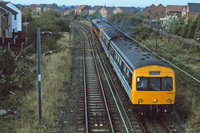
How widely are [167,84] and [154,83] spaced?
604 millimetres

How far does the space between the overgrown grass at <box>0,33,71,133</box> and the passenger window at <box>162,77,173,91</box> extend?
5.36 meters

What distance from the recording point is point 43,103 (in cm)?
1386

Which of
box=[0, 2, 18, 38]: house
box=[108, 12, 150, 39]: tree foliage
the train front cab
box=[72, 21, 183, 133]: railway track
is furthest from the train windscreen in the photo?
box=[0, 2, 18, 38]: house

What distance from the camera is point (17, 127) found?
11.2 meters

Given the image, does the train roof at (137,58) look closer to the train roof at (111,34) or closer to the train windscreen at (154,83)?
the train windscreen at (154,83)

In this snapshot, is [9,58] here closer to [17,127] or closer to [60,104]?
[60,104]

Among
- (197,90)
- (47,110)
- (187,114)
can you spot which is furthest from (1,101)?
(197,90)

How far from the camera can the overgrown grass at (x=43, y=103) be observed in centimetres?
1118

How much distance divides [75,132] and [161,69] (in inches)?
187

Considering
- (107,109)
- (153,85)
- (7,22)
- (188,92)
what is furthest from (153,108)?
(7,22)

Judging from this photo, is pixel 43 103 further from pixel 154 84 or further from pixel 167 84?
pixel 167 84

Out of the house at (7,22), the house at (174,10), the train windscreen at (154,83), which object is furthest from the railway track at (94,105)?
the house at (174,10)

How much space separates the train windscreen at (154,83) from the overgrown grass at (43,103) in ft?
14.5

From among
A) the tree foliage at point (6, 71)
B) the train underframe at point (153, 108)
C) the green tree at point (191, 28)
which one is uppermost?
the green tree at point (191, 28)
